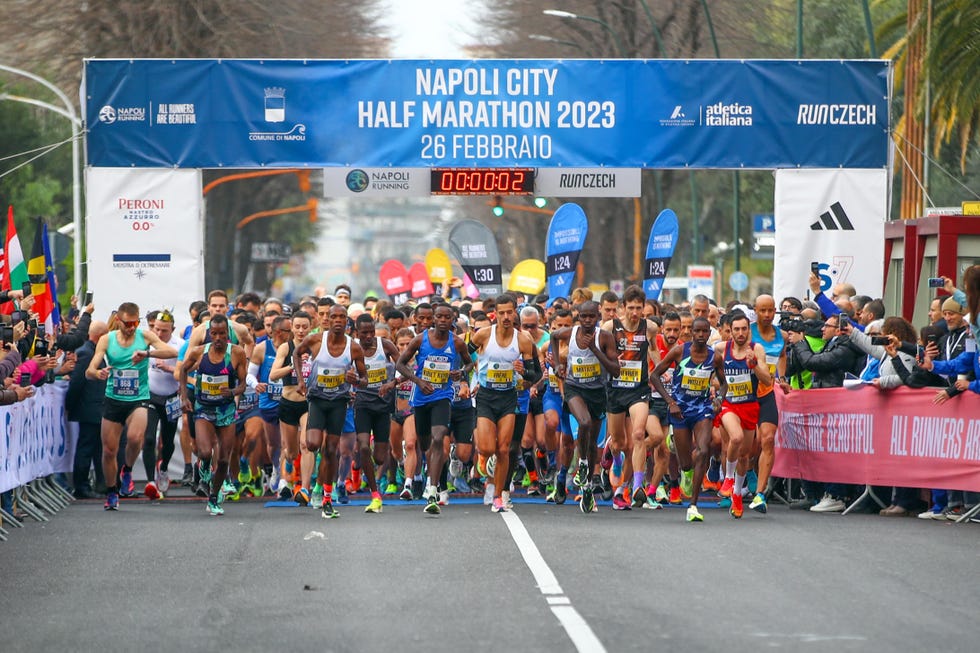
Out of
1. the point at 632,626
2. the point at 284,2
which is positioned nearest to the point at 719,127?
the point at 632,626

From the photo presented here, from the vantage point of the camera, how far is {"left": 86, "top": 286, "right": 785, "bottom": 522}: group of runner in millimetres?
15797

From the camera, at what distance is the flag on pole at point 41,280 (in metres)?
17.3

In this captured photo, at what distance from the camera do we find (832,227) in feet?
72.9

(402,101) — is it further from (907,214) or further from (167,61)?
(907,214)

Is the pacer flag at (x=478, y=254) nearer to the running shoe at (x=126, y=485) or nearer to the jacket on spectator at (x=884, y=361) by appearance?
the running shoe at (x=126, y=485)

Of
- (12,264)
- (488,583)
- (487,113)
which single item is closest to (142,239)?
(487,113)

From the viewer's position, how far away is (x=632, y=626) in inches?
361

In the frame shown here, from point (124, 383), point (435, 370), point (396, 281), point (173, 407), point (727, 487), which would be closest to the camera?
point (435, 370)

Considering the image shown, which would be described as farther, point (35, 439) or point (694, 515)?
point (35, 439)

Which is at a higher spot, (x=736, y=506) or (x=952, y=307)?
(x=952, y=307)

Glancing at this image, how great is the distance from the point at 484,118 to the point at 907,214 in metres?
10.6

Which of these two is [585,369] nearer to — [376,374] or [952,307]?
[376,374]

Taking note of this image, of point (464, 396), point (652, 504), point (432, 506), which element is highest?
point (464, 396)

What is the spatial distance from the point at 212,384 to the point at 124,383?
1444 mm
